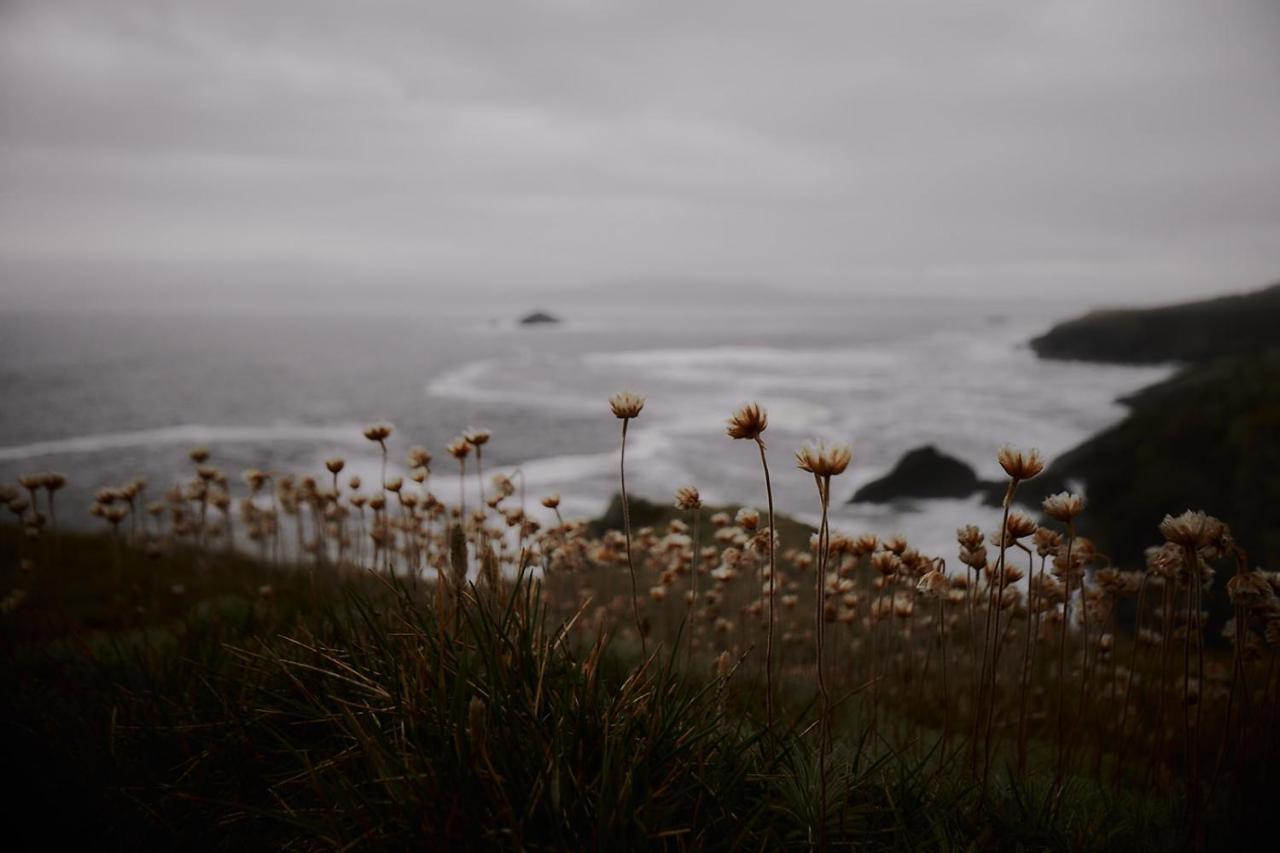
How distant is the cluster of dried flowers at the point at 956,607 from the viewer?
2.64 meters

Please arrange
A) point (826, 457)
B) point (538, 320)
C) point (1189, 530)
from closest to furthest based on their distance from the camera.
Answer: point (826, 457), point (1189, 530), point (538, 320)

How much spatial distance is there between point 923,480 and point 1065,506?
1695 cm

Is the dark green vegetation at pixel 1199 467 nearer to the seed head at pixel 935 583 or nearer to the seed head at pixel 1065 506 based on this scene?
the seed head at pixel 1065 506

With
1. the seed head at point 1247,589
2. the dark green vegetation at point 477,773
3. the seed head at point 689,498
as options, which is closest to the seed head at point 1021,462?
the seed head at point 1247,589

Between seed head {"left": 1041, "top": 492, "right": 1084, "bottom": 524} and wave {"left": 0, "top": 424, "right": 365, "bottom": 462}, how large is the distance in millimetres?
26040

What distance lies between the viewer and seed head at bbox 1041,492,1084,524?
271 cm

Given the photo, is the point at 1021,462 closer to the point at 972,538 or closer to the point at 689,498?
the point at 972,538

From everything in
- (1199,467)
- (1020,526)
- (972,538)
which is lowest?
(1199,467)

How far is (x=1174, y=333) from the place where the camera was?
156 feet

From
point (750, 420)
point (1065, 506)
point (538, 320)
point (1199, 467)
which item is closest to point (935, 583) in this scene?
point (1065, 506)

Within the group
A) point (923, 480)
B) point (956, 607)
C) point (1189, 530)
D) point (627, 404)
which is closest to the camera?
point (1189, 530)

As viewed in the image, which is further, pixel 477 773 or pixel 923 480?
pixel 923 480

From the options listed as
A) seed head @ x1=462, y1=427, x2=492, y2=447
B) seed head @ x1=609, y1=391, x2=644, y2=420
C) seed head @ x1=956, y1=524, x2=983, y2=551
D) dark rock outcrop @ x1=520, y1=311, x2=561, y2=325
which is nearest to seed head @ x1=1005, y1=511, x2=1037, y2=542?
seed head @ x1=956, y1=524, x2=983, y2=551

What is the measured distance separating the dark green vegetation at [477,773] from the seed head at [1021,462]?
3.51 ft
